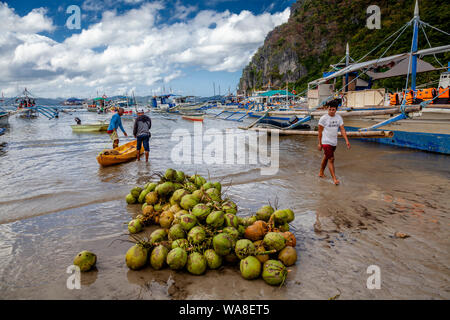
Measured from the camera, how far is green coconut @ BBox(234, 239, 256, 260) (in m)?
2.74

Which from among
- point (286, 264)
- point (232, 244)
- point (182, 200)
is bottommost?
point (286, 264)

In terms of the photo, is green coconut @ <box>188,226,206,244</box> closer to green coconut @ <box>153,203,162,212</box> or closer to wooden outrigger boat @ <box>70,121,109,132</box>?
green coconut @ <box>153,203,162,212</box>

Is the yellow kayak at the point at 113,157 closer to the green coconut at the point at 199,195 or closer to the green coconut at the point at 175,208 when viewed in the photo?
the green coconut at the point at 175,208

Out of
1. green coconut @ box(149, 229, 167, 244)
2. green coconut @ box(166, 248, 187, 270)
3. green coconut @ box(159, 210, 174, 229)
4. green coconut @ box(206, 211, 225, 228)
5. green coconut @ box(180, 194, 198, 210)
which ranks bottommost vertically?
green coconut @ box(166, 248, 187, 270)

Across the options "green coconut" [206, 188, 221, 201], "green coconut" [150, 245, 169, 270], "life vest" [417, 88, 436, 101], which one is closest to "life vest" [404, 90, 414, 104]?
"life vest" [417, 88, 436, 101]

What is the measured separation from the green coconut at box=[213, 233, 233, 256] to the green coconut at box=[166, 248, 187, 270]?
0.37 m

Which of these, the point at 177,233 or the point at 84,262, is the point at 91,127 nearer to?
the point at 84,262

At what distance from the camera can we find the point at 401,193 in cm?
543

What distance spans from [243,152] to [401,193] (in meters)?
6.66

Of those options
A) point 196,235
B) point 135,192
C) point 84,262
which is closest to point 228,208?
point 196,235

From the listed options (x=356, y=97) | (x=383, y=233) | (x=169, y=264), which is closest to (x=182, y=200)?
(x=169, y=264)

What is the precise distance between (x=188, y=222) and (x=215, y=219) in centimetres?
33

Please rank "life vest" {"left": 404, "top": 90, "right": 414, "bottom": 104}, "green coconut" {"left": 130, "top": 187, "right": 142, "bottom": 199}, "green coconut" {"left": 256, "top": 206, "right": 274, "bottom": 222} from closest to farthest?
"green coconut" {"left": 256, "top": 206, "right": 274, "bottom": 222}
"green coconut" {"left": 130, "top": 187, "right": 142, "bottom": 199}
"life vest" {"left": 404, "top": 90, "right": 414, "bottom": 104}
